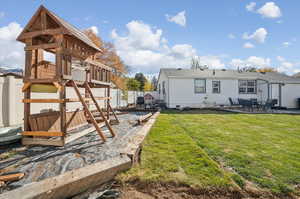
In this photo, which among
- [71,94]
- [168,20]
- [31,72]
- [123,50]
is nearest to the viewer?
[31,72]

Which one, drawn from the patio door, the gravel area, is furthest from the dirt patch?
the patio door

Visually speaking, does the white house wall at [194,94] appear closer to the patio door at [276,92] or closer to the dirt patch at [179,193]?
the patio door at [276,92]

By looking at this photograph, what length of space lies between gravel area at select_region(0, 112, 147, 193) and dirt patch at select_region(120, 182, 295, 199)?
965 mm

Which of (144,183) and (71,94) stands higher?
(71,94)

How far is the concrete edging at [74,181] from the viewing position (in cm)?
164

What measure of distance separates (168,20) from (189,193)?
14.4 meters

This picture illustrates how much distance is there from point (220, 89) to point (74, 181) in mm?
14854

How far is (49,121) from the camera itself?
13.3 feet

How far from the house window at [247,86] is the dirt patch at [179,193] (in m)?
15.1

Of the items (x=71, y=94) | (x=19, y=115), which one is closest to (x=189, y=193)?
(x=19, y=115)

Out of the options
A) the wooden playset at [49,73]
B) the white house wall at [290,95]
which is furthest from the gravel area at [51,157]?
the white house wall at [290,95]

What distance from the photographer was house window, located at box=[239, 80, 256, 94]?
587 inches

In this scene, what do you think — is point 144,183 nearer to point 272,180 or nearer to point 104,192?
point 104,192

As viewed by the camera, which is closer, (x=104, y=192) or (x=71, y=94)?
(x=104, y=192)
